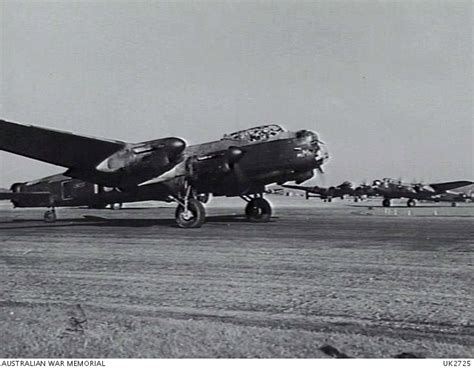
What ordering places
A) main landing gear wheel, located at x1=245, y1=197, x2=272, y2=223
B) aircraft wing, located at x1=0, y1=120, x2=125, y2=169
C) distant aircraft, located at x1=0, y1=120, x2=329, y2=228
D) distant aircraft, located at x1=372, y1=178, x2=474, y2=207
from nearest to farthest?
aircraft wing, located at x1=0, y1=120, x2=125, y2=169 → distant aircraft, located at x1=0, y1=120, x2=329, y2=228 → main landing gear wheel, located at x1=245, y1=197, x2=272, y2=223 → distant aircraft, located at x1=372, y1=178, x2=474, y2=207

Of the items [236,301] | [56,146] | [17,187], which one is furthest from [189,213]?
[236,301]

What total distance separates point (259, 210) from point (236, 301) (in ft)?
57.8

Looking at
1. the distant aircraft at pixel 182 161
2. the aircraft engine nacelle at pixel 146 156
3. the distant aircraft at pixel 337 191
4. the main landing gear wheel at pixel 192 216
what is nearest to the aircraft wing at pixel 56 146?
the distant aircraft at pixel 182 161

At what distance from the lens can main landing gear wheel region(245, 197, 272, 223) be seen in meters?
24.4

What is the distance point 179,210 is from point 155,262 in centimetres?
985

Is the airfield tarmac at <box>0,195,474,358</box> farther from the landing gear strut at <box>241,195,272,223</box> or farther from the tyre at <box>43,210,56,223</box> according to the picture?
the tyre at <box>43,210,56,223</box>

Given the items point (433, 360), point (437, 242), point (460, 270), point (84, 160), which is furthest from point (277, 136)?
point (433, 360)

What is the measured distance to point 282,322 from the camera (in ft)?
19.1

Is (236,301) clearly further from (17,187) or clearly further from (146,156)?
(17,187)

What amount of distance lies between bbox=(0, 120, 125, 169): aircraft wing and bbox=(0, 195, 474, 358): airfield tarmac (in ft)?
18.9

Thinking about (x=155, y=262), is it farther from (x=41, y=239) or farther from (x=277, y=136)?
(x=277, y=136)

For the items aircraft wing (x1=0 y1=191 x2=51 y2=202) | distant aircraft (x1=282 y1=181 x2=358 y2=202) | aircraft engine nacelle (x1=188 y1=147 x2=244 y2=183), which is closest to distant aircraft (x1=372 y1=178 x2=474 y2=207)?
distant aircraft (x1=282 y1=181 x2=358 y2=202)

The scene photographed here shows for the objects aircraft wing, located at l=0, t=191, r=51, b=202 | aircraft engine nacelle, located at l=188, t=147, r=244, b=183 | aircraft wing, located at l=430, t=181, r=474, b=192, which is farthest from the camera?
aircraft wing, located at l=430, t=181, r=474, b=192

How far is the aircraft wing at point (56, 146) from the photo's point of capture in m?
17.5
